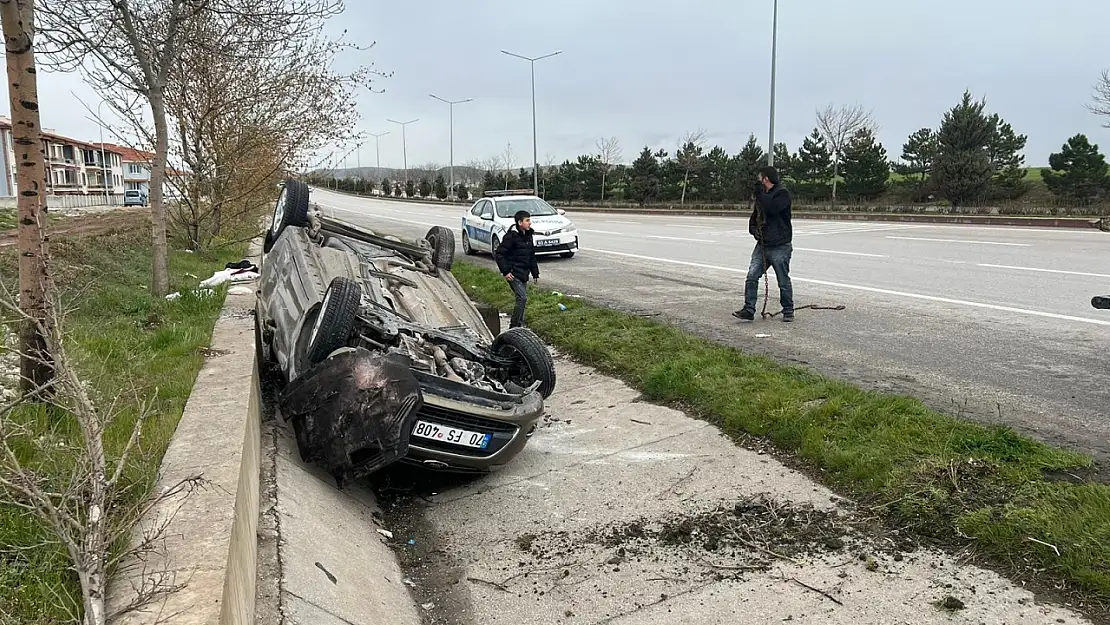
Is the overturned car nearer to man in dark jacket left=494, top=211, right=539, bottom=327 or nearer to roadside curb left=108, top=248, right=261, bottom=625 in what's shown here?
roadside curb left=108, top=248, right=261, bottom=625

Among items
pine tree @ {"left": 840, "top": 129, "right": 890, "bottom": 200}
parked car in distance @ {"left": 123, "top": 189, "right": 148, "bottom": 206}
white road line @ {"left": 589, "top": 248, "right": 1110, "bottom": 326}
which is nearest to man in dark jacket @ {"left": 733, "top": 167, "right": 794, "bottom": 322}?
white road line @ {"left": 589, "top": 248, "right": 1110, "bottom": 326}

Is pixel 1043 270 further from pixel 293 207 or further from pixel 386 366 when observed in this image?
pixel 386 366

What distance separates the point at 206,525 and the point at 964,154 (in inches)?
1493

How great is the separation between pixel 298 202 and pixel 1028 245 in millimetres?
15403

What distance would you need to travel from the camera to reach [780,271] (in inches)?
340

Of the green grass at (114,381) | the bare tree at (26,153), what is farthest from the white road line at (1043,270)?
the bare tree at (26,153)

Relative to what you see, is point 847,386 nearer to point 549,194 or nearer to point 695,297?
point 695,297

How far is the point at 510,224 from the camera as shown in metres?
16.8

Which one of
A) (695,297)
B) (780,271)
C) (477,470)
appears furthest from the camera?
(695,297)

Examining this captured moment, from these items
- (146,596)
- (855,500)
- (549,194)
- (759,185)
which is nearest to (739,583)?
(855,500)

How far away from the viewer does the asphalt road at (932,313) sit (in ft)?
18.1

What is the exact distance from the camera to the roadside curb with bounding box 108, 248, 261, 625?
7.34ft

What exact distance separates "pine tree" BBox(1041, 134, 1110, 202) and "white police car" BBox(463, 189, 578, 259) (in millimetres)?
26233

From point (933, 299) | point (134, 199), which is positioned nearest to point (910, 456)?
point (933, 299)
